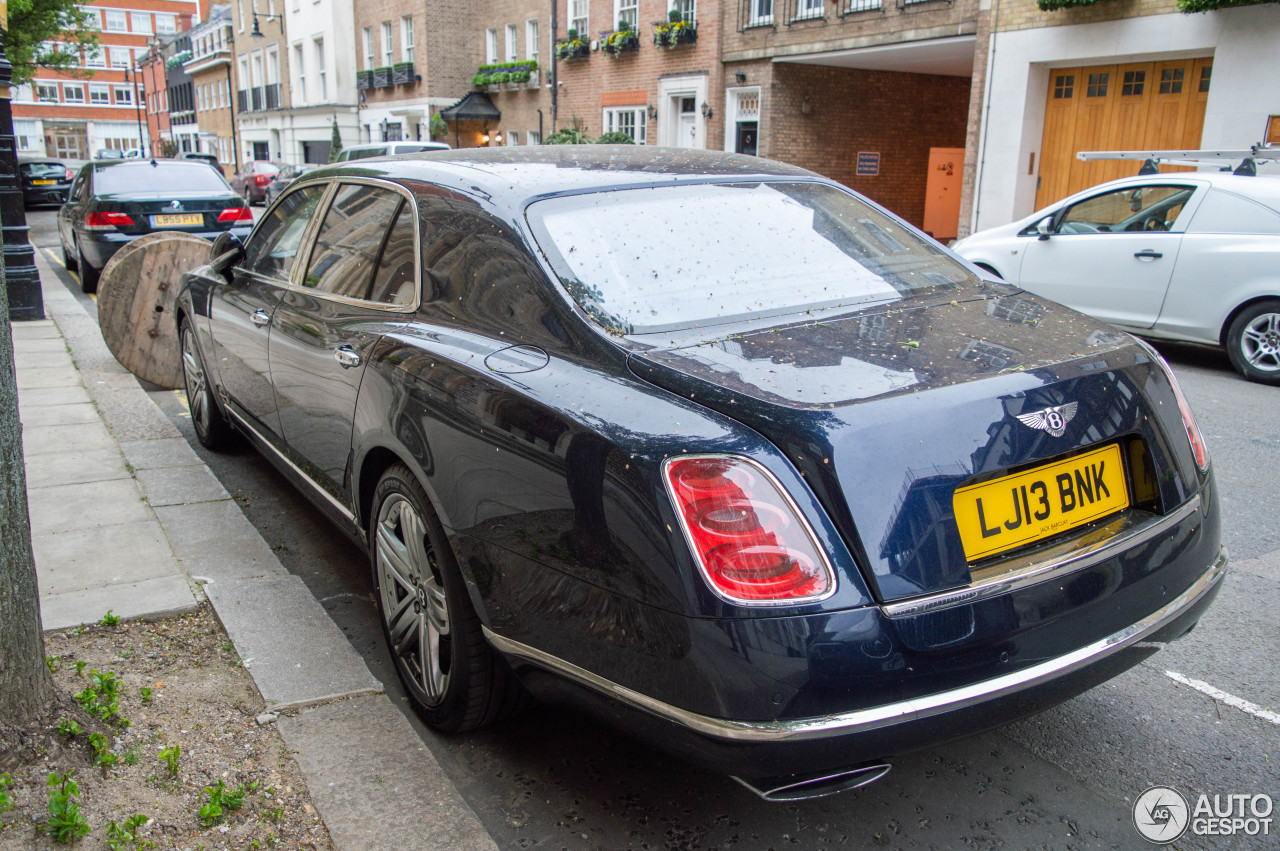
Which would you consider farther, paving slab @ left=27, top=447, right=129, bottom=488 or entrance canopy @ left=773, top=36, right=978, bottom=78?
entrance canopy @ left=773, top=36, right=978, bottom=78

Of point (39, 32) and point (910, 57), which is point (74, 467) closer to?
point (910, 57)

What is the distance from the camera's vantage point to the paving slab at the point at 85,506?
439cm

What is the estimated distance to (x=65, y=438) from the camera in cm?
578

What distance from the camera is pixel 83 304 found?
1148 centimetres

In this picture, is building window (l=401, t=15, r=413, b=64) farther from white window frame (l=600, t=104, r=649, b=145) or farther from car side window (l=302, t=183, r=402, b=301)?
car side window (l=302, t=183, r=402, b=301)

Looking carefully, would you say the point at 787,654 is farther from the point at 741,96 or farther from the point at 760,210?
the point at 741,96

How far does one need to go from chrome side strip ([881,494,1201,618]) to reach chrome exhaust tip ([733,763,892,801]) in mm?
353

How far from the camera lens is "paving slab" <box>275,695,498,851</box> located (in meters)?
2.42

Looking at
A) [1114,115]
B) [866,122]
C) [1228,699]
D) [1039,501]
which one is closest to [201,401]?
[1039,501]

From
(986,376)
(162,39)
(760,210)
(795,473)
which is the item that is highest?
(162,39)

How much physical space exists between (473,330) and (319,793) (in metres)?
1.29

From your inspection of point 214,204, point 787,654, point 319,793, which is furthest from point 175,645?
point 214,204

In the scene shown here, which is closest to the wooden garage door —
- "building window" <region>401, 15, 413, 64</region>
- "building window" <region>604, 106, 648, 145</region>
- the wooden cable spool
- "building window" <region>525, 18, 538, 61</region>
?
"building window" <region>604, 106, 648, 145</region>

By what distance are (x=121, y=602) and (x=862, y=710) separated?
9.21 feet
